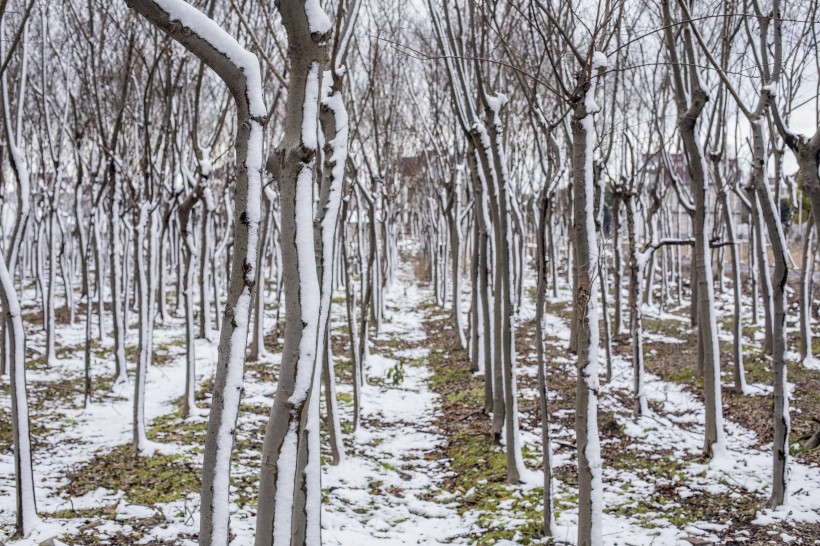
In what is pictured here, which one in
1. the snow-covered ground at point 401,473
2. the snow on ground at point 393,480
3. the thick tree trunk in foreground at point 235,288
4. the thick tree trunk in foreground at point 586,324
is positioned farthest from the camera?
the snow on ground at point 393,480

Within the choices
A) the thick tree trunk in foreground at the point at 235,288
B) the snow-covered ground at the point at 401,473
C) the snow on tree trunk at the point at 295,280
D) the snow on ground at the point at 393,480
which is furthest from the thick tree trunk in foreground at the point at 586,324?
the thick tree trunk in foreground at the point at 235,288

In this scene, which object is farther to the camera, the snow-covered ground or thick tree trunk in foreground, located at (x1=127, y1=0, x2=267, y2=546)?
the snow-covered ground

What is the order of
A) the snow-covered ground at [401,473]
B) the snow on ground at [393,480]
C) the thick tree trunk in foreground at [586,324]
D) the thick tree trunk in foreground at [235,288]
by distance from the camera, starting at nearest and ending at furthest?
the thick tree trunk in foreground at [235,288] < the thick tree trunk in foreground at [586,324] < the snow-covered ground at [401,473] < the snow on ground at [393,480]

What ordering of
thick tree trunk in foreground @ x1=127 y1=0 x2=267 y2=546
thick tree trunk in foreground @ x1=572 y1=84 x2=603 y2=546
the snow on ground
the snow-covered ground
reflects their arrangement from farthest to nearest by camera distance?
the snow on ground
the snow-covered ground
thick tree trunk in foreground @ x1=572 y1=84 x2=603 y2=546
thick tree trunk in foreground @ x1=127 y1=0 x2=267 y2=546

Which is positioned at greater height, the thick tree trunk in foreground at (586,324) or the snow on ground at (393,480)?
the thick tree trunk in foreground at (586,324)

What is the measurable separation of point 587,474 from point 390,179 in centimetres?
1268

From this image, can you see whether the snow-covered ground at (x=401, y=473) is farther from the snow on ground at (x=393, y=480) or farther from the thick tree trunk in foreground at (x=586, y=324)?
the thick tree trunk in foreground at (x=586, y=324)

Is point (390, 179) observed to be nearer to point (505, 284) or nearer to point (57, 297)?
point (505, 284)

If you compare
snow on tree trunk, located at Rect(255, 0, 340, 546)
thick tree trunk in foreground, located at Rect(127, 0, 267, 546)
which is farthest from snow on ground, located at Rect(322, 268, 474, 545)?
thick tree trunk in foreground, located at Rect(127, 0, 267, 546)

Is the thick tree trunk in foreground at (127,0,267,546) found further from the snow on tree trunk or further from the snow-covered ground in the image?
the snow-covered ground

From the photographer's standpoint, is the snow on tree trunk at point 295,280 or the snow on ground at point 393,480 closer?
the snow on tree trunk at point 295,280

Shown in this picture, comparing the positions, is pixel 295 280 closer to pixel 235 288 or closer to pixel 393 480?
pixel 235 288

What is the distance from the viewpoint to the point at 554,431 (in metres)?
6.41

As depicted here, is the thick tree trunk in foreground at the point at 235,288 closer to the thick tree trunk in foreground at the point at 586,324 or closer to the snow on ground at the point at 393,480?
the thick tree trunk in foreground at the point at 586,324
